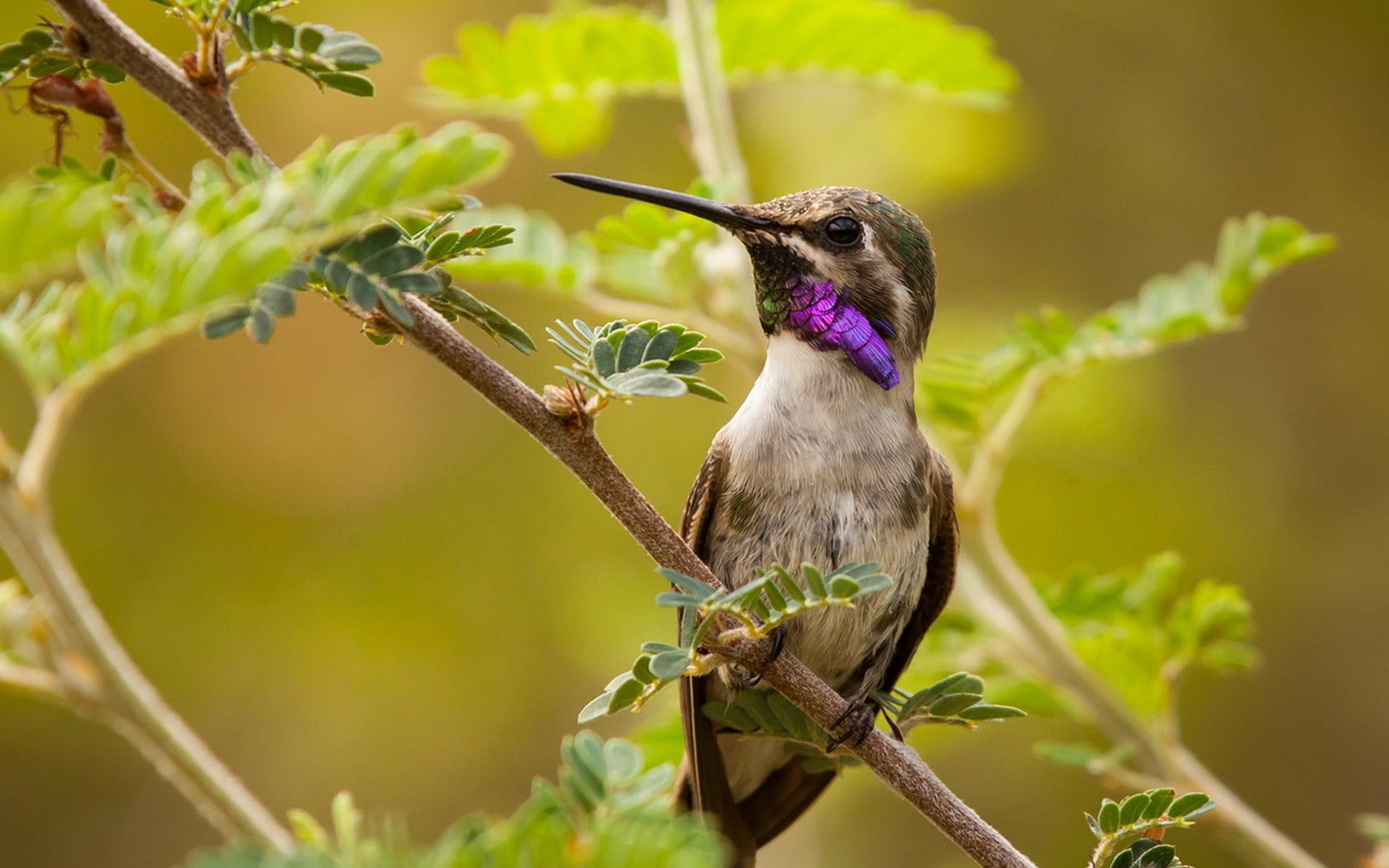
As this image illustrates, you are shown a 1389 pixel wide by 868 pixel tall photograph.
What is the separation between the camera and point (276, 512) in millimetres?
6297

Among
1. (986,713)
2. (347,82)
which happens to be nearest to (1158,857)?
(986,713)

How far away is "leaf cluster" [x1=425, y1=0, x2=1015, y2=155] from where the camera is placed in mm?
3447

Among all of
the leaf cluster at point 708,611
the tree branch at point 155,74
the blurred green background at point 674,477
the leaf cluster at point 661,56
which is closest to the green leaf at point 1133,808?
the leaf cluster at point 708,611

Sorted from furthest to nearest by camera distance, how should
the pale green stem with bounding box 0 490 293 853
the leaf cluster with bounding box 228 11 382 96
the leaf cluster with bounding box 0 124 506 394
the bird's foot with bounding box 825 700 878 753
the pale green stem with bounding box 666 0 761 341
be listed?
the pale green stem with bounding box 666 0 761 341
the bird's foot with bounding box 825 700 878 753
the pale green stem with bounding box 0 490 293 853
the leaf cluster with bounding box 228 11 382 96
the leaf cluster with bounding box 0 124 506 394

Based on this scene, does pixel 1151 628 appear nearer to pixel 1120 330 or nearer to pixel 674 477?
pixel 1120 330

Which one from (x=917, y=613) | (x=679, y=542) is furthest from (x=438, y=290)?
(x=917, y=613)

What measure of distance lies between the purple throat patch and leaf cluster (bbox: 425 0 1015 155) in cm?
91

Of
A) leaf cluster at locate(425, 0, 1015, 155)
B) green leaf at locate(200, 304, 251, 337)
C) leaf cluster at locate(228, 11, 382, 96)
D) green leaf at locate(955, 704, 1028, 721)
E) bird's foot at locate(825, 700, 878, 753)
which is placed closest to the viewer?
green leaf at locate(200, 304, 251, 337)

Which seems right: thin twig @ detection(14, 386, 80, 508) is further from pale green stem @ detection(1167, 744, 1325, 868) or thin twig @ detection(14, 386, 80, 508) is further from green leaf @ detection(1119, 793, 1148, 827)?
pale green stem @ detection(1167, 744, 1325, 868)

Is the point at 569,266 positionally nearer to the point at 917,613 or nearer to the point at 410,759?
the point at 917,613

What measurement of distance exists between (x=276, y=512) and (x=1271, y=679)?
4601 mm

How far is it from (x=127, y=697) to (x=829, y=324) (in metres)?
1.68

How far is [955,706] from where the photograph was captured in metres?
2.24

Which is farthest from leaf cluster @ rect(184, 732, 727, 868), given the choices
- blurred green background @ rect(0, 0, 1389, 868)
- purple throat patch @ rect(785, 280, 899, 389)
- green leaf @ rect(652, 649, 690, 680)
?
blurred green background @ rect(0, 0, 1389, 868)
